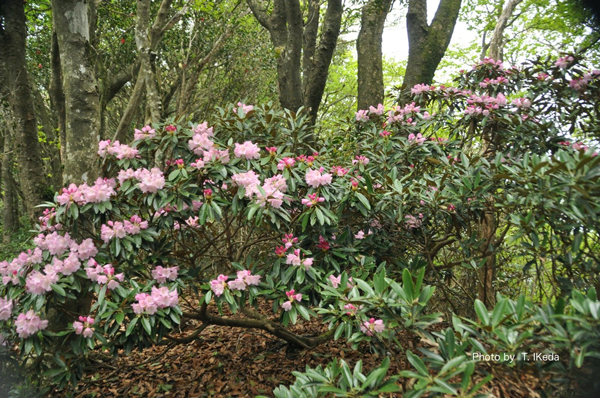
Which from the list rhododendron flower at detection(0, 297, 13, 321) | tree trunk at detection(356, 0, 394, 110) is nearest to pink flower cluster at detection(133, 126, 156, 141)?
rhododendron flower at detection(0, 297, 13, 321)

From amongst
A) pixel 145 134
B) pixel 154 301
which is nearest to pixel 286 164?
pixel 145 134

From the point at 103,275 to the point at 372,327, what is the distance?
1346 millimetres

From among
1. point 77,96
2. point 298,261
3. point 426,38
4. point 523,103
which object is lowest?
point 298,261

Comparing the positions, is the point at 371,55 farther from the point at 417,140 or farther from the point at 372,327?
the point at 372,327

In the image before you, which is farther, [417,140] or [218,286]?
[417,140]

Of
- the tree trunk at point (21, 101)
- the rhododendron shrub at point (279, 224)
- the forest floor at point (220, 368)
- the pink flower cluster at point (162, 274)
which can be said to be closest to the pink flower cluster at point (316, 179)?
the rhododendron shrub at point (279, 224)

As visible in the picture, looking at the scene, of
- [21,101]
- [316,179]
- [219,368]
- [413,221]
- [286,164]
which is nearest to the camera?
[316,179]

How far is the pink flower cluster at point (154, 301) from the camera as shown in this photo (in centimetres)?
179

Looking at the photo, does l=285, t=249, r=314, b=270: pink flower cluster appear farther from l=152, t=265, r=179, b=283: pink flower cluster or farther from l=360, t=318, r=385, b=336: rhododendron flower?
l=152, t=265, r=179, b=283: pink flower cluster

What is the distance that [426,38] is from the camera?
13.7 ft

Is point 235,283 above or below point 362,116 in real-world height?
below

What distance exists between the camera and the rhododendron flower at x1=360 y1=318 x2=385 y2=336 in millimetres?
1559

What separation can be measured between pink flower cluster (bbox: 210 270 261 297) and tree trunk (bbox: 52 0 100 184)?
124cm

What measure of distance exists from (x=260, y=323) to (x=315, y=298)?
53 cm
